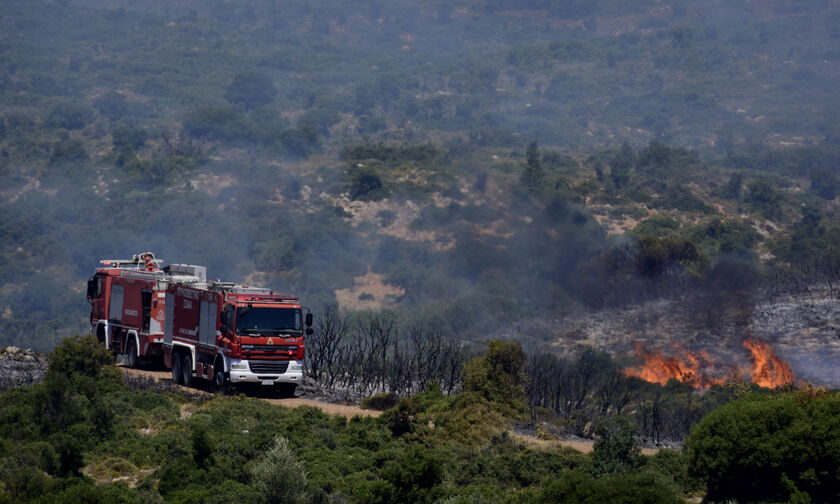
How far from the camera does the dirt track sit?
1028 inches

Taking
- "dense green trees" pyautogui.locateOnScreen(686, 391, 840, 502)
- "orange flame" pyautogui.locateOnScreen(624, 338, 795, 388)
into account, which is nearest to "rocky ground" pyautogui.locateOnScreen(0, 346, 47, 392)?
"dense green trees" pyautogui.locateOnScreen(686, 391, 840, 502)

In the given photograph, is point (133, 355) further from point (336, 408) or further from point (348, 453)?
point (348, 453)

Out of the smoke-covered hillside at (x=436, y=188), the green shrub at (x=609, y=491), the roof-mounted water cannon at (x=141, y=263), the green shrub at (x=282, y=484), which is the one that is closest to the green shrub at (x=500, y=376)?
the green shrub at (x=282, y=484)

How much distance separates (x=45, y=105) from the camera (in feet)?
456

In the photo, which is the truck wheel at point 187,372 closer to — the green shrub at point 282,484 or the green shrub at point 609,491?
the green shrub at point 282,484

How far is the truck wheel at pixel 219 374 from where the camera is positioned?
94.9 feet

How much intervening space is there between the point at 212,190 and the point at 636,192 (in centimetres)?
4712

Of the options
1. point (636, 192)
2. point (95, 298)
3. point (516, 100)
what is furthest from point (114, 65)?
point (95, 298)

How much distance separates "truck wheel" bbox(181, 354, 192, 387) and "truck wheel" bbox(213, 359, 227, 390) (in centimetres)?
187

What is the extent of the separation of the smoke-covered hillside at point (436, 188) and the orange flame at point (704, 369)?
2.82 meters

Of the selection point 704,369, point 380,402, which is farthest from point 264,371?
point 704,369

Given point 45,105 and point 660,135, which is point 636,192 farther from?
point 45,105

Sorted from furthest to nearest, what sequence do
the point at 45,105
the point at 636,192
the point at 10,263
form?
the point at 45,105, the point at 636,192, the point at 10,263

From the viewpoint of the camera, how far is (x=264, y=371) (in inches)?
1139
